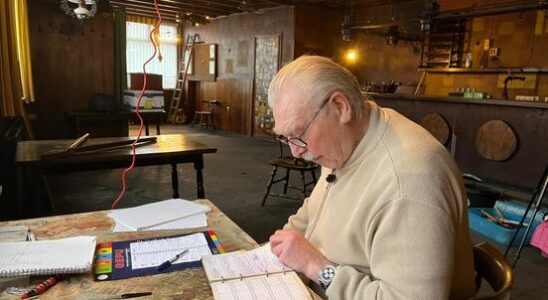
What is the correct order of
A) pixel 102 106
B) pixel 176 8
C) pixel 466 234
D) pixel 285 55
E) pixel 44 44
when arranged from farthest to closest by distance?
pixel 176 8, pixel 285 55, pixel 102 106, pixel 44 44, pixel 466 234

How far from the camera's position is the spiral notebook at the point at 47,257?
3.35ft

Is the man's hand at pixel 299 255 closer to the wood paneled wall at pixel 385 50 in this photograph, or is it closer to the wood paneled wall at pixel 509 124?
the wood paneled wall at pixel 509 124

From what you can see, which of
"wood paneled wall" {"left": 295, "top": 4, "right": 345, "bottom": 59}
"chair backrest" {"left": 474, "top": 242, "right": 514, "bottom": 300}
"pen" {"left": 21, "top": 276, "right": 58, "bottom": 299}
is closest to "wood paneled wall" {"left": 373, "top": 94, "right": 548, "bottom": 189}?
"wood paneled wall" {"left": 295, "top": 4, "right": 345, "bottom": 59}

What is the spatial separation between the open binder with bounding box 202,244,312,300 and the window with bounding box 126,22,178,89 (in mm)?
9589

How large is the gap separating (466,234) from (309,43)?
24.1 ft

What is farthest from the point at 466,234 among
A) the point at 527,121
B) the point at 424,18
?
the point at 424,18

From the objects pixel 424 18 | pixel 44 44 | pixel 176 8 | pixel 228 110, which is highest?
pixel 176 8

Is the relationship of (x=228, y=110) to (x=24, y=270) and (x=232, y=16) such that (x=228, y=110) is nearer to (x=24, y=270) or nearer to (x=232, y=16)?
(x=232, y=16)

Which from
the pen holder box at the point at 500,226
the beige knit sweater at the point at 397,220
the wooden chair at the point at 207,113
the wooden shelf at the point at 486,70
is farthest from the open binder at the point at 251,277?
the wooden chair at the point at 207,113

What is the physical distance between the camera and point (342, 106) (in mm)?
978

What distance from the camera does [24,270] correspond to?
3.32ft

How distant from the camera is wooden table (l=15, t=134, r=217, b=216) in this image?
7.84ft

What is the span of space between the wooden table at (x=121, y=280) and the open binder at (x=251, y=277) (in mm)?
36

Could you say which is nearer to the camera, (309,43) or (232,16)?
(309,43)
